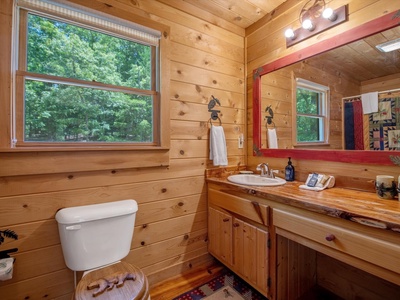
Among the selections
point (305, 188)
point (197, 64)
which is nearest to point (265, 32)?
point (197, 64)

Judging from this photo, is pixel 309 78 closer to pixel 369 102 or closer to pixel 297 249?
pixel 369 102

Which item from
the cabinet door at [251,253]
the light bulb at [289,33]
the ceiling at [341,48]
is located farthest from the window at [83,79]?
the light bulb at [289,33]

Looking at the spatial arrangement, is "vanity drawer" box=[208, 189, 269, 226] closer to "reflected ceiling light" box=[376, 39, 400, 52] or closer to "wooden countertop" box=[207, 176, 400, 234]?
"wooden countertop" box=[207, 176, 400, 234]

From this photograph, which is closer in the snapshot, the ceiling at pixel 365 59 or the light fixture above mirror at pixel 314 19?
the ceiling at pixel 365 59

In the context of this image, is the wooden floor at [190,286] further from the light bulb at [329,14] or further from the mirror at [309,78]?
the light bulb at [329,14]

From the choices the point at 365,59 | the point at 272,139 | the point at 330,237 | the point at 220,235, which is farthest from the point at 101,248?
the point at 365,59

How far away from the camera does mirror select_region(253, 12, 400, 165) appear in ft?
4.16

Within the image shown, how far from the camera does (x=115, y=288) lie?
0.99m

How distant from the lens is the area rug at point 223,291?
1.52 metres

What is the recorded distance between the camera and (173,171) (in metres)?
1.76

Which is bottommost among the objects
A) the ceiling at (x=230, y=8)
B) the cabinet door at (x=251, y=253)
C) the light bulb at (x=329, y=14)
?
the cabinet door at (x=251, y=253)

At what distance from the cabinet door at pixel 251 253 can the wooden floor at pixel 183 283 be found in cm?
33

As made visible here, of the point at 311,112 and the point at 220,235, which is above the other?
the point at 311,112

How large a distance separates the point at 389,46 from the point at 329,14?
0.46 m
